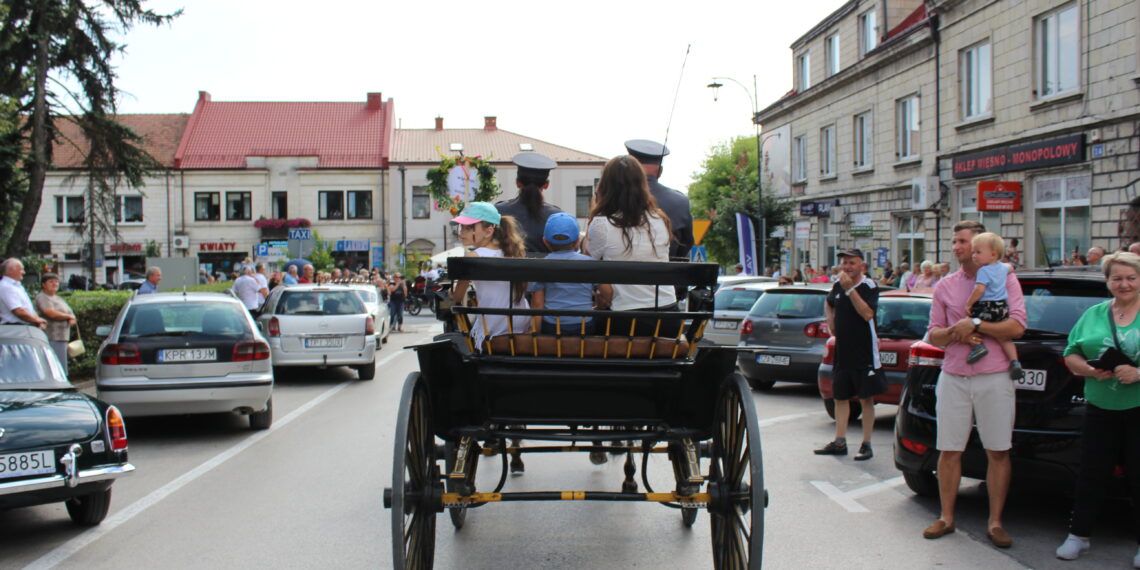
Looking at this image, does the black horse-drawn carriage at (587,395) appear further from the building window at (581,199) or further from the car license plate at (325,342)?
the building window at (581,199)

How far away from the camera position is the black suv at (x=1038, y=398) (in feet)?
19.2

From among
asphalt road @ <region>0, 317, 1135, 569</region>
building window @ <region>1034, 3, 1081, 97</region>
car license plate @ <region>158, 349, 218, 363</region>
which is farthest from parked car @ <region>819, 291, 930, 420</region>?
building window @ <region>1034, 3, 1081, 97</region>

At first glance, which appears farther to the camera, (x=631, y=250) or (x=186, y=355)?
(x=186, y=355)

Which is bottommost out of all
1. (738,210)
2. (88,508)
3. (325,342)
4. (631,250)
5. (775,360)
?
(88,508)

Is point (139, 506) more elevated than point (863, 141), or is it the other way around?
point (863, 141)

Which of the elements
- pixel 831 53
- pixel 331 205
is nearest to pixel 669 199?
pixel 831 53

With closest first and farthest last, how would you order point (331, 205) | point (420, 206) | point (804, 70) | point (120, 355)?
point (120, 355)
point (804, 70)
point (331, 205)
point (420, 206)

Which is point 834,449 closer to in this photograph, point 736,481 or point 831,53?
point 736,481

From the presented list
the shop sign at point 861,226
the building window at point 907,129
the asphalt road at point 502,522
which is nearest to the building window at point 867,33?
the building window at point 907,129

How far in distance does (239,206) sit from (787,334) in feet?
161

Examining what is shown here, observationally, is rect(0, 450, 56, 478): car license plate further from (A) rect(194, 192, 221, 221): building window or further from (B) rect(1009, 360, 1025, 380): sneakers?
(A) rect(194, 192, 221, 221): building window

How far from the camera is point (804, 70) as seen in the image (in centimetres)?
3719

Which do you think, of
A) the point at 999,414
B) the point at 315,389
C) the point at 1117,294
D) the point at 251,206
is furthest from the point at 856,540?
the point at 251,206

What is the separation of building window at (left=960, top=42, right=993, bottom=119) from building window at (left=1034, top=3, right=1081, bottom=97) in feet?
6.32
